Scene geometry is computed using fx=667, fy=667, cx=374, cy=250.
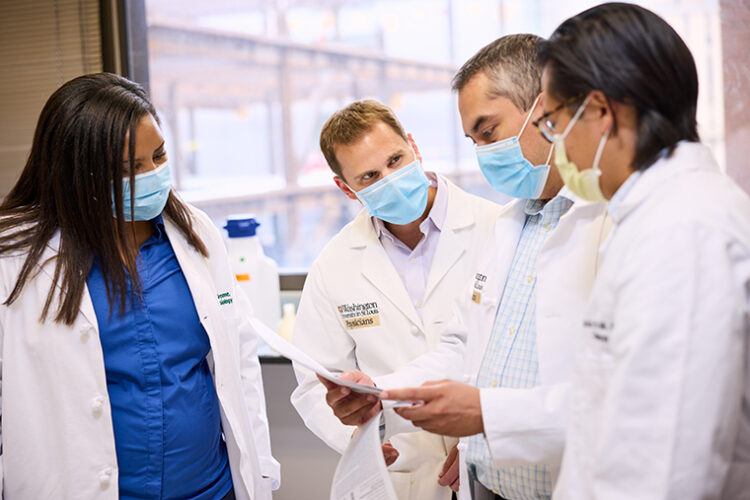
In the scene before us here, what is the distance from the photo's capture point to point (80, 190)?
59.2 inches

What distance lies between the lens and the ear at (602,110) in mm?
969

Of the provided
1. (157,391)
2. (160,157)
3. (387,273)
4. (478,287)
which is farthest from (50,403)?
(478,287)

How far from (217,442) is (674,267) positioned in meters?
1.22

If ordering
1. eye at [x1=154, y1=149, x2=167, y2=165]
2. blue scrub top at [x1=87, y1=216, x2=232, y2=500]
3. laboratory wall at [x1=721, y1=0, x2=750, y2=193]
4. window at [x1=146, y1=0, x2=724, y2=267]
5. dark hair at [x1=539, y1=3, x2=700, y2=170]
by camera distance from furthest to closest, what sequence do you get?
window at [x1=146, y1=0, x2=724, y2=267], laboratory wall at [x1=721, y1=0, x2=750, y2=193], eye at [x1=154, y1=149, x2=167, y2=165], blue scrub top at [x1=87, y1=216, x2=232, y2=500], dark hair at [x1=539, y1=3, x2=700, y2=170]

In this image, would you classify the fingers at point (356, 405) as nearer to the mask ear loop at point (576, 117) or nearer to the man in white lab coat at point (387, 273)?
the man in white lab coat at point (387, 273)

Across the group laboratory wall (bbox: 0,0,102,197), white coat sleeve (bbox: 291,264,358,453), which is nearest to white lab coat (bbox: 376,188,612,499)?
white coat sleeve (bbox: 291,264,358,453)

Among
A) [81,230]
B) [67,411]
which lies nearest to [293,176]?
[81,230]

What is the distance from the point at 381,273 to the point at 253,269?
81 cm

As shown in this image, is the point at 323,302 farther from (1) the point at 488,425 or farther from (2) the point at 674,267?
(2) the point at 674,267

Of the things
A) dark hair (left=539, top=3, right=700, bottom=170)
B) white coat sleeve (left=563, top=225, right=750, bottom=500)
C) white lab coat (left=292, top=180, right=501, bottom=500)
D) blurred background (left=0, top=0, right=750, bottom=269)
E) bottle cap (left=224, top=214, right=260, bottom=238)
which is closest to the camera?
white coat sleeve (left=563, top=225, right=750, bottom=500)

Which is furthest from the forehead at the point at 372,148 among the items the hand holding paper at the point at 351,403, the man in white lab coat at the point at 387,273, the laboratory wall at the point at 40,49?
the laboratory wall at the point at 40,49

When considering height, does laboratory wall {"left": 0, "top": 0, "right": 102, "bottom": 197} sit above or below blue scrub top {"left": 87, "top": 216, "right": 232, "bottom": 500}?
above

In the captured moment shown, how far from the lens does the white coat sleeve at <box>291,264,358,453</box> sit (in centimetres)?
178

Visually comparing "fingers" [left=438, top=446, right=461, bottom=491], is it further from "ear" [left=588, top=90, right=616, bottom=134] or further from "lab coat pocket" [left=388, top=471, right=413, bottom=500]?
"ear" [left=588, top=90, right=616, bottom=134]
